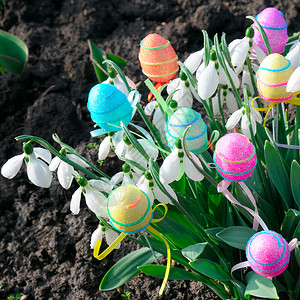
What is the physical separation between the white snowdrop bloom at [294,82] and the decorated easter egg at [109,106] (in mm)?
409

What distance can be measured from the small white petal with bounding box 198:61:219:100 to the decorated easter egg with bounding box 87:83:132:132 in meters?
0.20

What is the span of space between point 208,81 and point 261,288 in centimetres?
57

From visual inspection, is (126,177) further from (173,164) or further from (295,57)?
(295,57)

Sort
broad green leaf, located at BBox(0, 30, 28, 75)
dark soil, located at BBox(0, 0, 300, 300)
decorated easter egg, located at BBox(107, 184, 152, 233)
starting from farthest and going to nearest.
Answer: broad green leaf, located at BBox(0, 30, 28, 75) → dark soil, located at BBox(0, 0, 300, 300) → decorated easter egg, located at BBox(107, 184, 152, 233)

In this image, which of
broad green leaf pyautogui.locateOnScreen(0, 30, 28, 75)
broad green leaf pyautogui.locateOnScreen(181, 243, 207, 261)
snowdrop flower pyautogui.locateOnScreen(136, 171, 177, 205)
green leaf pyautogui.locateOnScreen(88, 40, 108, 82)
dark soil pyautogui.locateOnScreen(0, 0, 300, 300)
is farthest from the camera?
broad green leaf pyautogui.locateOnScreen(0, 30, 28, 75)

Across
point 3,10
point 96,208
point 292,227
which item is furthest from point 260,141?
point 3,10

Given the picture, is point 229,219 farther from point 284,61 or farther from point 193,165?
point 284,61

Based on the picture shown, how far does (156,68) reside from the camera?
54.3 inches

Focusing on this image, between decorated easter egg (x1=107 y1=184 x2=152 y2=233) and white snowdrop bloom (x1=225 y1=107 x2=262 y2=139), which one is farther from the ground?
decorated easter egg (x1=107 y1=184 x2=152 y2=233)

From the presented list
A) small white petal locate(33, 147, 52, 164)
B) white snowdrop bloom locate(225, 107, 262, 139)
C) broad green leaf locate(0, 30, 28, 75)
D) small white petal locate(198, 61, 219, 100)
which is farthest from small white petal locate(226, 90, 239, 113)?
broad green leaf locate(0, 30, 28, 75)

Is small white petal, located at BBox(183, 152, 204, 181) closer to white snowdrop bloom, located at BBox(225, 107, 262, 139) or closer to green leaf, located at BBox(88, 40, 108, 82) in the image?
white snowdrop bloom, located at BBox(225, 107, 262, 139)

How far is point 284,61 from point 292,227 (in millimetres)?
527

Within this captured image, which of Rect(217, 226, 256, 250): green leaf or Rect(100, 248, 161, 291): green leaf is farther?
Rect(100, 248, 161, 291): green leaf

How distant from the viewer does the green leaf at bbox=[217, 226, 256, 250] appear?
1.32 meters
